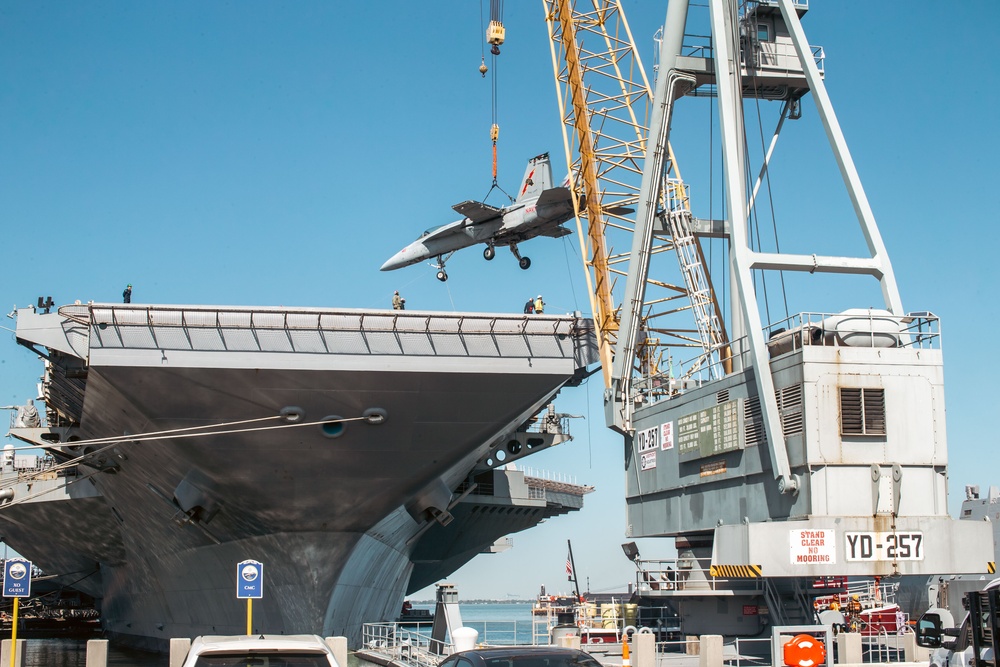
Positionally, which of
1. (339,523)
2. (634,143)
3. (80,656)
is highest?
(634,143)

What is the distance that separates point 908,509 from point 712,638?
3589 mm

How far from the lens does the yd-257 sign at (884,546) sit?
15.9 metres

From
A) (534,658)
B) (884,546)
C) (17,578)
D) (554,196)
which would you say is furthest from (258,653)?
(554,196)

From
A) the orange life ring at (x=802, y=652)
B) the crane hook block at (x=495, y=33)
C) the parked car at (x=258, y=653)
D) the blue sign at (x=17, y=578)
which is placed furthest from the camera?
the crane hook block at (x=495, y=33)

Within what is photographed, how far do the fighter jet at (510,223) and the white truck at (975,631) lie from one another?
1070 inches

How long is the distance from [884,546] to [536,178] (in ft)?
81.1

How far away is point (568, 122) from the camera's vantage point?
105 feet

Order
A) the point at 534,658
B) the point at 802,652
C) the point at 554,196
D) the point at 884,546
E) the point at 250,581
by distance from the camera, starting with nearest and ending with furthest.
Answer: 1. the point at 534,658
2. the point at 802,652
3. the point at 250,581
4. the point at 884,546
5. the point at 554,196

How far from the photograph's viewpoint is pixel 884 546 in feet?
52.4

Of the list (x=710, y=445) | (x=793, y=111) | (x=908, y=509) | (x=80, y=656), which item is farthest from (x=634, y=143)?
(x=80, y=656)

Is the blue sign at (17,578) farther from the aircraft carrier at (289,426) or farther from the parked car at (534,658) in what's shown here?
the parked car at (534,658)

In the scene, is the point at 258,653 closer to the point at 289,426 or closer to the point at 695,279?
the point at 289,426

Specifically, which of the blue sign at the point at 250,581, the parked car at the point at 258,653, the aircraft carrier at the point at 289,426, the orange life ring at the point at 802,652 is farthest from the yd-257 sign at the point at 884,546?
the parked car at the point at 258,653

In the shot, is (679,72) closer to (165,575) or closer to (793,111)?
(793,111)
